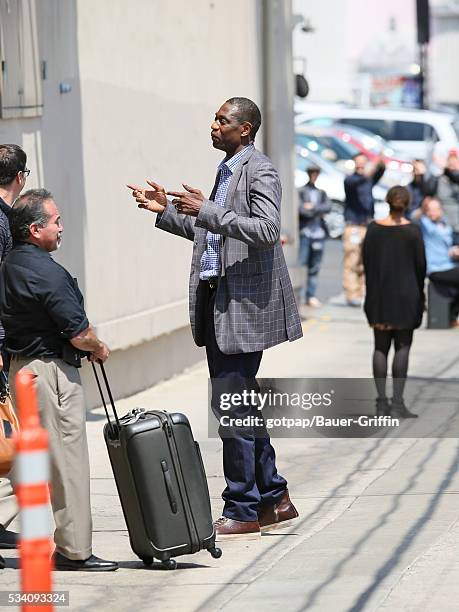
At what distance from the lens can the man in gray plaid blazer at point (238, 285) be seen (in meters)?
6.86

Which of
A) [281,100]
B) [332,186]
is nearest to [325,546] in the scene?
[281,100]

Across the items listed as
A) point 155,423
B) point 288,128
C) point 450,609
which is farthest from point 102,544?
point 288,128

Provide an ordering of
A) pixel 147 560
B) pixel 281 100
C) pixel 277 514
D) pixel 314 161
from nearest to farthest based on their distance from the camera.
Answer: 1. pixel 147 560
2. pixel 277 514
3. pixel 281 100
4. pixel 314 161

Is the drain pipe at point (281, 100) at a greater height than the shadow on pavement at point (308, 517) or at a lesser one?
greater

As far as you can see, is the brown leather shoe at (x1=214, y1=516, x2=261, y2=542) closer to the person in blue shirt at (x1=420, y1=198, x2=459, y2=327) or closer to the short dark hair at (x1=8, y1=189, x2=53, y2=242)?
the short dark hair at (x1=8, y1=189, x2=53, y2=242)

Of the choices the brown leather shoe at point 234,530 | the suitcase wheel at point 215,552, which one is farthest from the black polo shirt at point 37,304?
the brown leather shoe at point 234,530

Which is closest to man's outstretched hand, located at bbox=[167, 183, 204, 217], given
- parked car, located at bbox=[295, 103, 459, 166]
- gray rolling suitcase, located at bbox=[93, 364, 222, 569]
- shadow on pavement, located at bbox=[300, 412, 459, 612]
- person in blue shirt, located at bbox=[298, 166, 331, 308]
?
gray rolling suitcase, located at bbox=[93, 364, 222, 569]

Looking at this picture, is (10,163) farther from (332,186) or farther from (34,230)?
(332,186)

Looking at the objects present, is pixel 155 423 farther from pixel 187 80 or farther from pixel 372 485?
pixel 187 80

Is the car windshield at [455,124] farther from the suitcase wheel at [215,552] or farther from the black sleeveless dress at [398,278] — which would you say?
the suitcase wheel at [215,552]

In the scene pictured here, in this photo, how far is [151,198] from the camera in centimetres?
683

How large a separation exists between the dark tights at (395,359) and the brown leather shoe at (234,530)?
3.66 m

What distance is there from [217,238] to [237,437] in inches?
37.1

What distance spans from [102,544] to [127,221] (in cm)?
465
